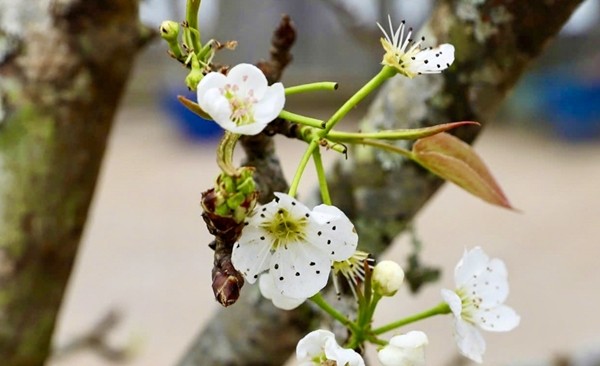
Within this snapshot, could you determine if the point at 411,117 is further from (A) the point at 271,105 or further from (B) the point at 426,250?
(B) the point at 426,250

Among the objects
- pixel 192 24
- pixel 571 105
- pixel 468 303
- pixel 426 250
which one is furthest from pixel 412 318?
pixel 571 105

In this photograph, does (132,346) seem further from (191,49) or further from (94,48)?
(191,49)

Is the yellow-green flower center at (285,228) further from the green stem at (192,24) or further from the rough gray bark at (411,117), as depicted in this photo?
the rough gray bark at (411,117)

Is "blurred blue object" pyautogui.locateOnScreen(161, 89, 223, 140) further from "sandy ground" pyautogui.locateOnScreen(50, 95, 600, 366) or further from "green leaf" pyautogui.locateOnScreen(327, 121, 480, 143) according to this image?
"green leaf" pyautogui.locateOnScreen(327, 121, 480, 143)

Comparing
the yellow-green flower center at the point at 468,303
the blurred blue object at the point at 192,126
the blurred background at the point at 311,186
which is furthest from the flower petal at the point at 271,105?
the blurred blue object at the point at 192,126

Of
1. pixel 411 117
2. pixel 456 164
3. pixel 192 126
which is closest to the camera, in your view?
pixel 456 164

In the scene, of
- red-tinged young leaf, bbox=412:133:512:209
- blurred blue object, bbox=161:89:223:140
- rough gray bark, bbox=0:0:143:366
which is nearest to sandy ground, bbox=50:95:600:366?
blurred blue object, bbox=161:89:223:140

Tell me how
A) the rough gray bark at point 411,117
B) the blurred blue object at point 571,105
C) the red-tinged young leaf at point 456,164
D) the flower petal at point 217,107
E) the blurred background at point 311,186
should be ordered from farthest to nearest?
the blurred blue object at point 571,105, the blurred background at point 311,186, the rough gray bark at point 411,117, the red-tinged young leaf at point 456,164, the flower petal at point 217,107
